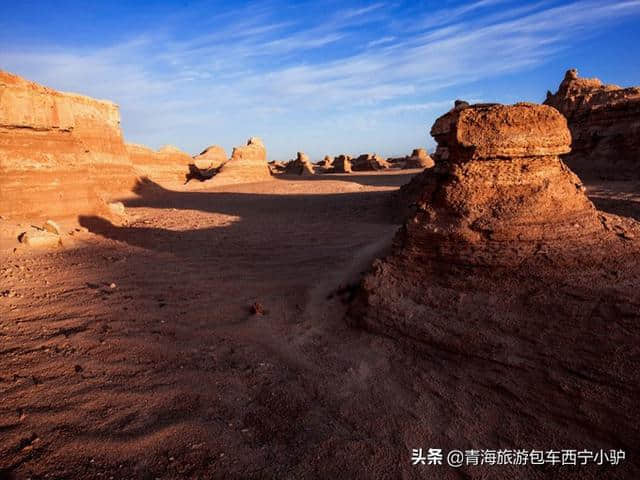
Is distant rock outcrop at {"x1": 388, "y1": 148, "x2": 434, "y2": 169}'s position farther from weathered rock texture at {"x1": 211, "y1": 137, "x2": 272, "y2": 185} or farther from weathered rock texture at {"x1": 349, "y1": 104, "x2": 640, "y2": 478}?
weathered rock texture at {"x1": 349, "y1": 104, "x2": 640, "y2": 478}

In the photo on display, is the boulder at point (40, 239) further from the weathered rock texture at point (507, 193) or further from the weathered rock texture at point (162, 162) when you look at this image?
the weathered rock texture at point (162, 162)

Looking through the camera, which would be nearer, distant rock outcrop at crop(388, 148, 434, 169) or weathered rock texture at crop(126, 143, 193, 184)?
weathered rock texture at crop(126, 143, 193, 184)

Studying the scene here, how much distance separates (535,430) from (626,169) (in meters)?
12.9

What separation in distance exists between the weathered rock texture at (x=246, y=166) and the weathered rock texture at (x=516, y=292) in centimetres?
1732

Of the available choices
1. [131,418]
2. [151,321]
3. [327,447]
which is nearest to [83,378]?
[131,418]

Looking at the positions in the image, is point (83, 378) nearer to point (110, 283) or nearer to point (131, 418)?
point (131, 418)

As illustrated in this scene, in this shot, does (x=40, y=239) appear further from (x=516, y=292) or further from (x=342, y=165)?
(x=342, y=165)

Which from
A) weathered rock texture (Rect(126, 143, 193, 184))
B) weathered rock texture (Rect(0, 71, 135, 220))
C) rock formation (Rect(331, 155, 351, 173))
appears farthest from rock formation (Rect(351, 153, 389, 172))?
weathered rock texture (Rect(0, 71, 135, 220))

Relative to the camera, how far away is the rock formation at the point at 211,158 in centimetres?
2552

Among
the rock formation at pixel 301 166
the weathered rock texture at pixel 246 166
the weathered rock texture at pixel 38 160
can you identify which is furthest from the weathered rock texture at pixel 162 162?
the weathered rock texture at pixel 38 160

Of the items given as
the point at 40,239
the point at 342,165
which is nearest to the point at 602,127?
the point at 40,239

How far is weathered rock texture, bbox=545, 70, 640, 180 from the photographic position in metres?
11.7

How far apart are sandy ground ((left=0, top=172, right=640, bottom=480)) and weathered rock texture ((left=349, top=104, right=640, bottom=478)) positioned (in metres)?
0.19

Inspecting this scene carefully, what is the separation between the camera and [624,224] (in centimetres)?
334
